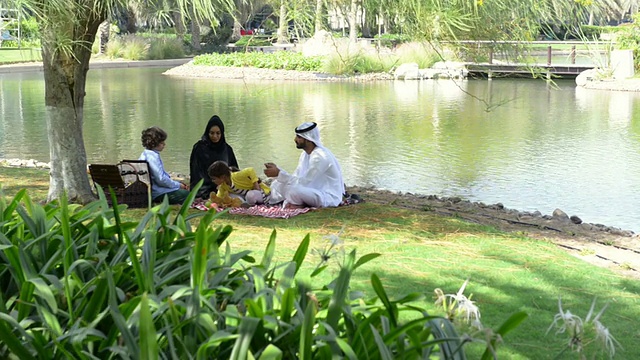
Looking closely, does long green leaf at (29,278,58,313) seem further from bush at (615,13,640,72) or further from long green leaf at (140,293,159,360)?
bush at (615,13,640,72)

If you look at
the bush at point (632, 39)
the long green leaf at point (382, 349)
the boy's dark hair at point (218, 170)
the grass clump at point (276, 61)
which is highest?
the bush at point (632, 39)

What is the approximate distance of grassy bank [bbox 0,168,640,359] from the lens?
4.71 metres

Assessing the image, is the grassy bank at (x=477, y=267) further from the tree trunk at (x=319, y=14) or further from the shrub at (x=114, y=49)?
the shrub at (x=114, y=49)

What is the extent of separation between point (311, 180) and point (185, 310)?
6102 mm

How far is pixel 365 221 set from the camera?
7859mm

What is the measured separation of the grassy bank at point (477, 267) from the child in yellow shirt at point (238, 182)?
30.7 inches

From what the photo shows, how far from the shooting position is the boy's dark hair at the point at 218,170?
8875 millimetres

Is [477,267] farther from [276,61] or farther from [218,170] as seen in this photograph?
[276,61]

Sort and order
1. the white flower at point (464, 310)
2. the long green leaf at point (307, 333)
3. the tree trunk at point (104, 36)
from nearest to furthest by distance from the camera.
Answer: the white flower at point (464, 310) → the long green leaf at point (307, 333) → the tree trunk at point (104, 36)

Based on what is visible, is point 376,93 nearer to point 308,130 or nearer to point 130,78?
point 130,78

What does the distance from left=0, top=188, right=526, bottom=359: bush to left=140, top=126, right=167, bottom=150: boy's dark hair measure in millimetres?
5659

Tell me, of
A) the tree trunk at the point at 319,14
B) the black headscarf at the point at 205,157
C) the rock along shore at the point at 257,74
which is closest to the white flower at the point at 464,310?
the tree trunk at the point at 319,14

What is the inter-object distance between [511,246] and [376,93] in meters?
19.2

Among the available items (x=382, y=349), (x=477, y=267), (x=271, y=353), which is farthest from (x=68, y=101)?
(x=382, y=349)
